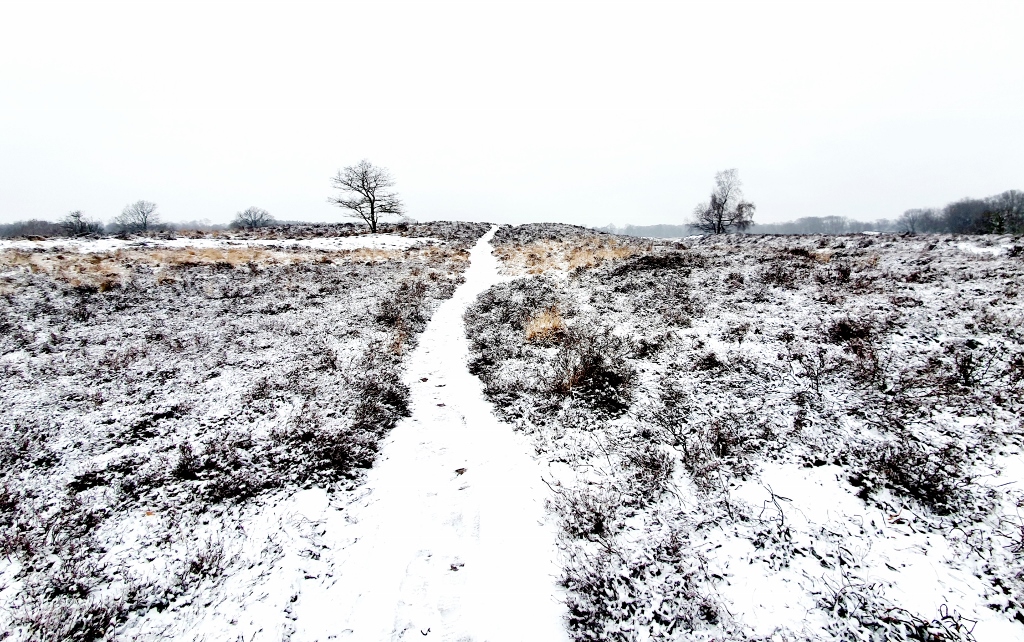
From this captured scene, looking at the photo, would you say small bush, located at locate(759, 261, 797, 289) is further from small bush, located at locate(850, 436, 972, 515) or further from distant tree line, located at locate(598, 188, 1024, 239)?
distant tree line, located at locate(598, 188, 1024, 239)

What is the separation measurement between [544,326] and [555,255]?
1809 centimetres

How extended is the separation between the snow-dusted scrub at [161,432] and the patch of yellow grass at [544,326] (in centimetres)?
357

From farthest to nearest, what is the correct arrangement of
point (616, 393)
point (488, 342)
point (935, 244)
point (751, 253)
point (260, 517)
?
point (751, 253), point (935, 244), point (488, 342), point (616, 393), point (260, 517)

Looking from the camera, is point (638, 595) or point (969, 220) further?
point (969, 220)

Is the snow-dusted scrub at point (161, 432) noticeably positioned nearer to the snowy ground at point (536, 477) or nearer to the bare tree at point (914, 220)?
the snowy ground at point (536, 477)

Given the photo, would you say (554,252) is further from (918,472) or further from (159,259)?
(918,472)

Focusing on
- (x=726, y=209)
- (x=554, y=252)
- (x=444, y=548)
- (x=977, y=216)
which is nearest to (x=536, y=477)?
(x=444, y=548)

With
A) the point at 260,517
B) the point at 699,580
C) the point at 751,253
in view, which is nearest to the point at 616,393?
the point at 699,580

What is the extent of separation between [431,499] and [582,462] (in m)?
2.27

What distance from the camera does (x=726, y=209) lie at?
155 ft

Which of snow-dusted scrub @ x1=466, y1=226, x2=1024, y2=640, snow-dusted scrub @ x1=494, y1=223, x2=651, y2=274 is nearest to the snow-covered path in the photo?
snow-dusted scrub @ x1=466, y1=226, x2=1024, y2=640

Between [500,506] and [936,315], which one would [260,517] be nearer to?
[500,506]

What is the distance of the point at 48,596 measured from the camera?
384 cm

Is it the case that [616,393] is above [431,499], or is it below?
above
